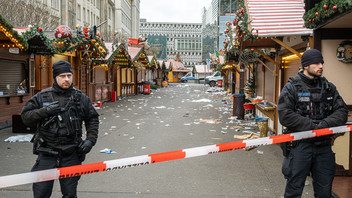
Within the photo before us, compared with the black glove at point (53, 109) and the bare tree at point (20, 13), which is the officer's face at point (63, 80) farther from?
the bare tree at point (20, 13)

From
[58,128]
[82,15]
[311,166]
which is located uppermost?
[82,15]

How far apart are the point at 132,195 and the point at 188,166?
6.06 feet

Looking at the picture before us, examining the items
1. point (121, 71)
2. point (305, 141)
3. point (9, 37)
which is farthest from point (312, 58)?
point (121, 71)

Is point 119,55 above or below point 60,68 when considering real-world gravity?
above

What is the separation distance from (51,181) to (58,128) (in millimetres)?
551

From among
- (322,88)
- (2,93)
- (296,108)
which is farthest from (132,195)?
(2,93)

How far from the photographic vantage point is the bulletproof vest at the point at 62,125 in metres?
3.29

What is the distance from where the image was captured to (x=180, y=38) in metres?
133

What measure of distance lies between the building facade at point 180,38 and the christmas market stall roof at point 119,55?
326 feet

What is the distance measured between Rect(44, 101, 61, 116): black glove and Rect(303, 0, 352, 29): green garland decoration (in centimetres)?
369

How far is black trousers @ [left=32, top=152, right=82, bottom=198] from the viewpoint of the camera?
3240 mm

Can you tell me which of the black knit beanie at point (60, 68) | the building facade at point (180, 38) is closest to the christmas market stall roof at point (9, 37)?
the black knit beanie at point (60, 68)

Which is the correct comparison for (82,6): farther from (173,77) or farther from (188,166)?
(188,166)

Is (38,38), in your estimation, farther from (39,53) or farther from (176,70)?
(176,70)
